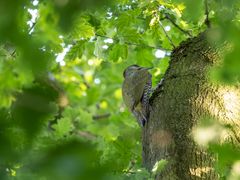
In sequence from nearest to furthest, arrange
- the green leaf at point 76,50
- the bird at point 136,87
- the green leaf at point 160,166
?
the green leaf at point 160,166 → the green leaf at point 76,50 → the bird at point 136,87

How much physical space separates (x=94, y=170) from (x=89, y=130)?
23.8 feet

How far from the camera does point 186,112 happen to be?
139 inches

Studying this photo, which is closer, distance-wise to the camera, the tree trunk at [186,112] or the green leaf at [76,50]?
the tree trunk at [186,112]

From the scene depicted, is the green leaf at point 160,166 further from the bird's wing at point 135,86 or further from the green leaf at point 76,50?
the bird's wing at point 135,86

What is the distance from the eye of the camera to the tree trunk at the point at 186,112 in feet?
10.6

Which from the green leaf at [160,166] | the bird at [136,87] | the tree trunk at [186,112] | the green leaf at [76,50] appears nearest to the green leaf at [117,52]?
the green leaf at [76,50]

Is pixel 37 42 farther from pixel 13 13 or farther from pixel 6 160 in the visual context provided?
pixel 6 160

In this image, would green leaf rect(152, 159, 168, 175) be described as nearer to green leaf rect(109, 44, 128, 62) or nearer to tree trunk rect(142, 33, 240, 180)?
tree trunk rect(142, 33, 240, 180)

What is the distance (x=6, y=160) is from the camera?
58.5 inches

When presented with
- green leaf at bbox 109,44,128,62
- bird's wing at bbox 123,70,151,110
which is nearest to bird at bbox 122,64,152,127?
bird's wing at bbox 123,70,151,110

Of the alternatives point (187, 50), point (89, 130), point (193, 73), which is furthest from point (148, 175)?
point (89, 130)

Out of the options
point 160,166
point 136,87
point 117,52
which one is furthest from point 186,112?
point 136,87

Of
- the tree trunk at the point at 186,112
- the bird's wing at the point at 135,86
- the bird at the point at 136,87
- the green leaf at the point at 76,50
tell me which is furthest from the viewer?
the bird's wing at the point at 135,86

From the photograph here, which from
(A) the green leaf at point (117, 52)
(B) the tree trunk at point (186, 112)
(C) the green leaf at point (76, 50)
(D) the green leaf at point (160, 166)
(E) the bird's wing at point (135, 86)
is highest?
(D) the green leaf at point (160, 166)
